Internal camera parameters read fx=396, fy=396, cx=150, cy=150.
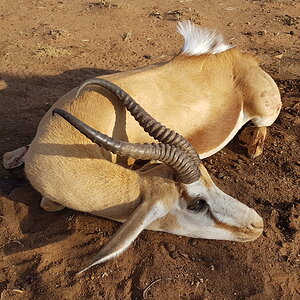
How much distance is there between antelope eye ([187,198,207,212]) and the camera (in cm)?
382

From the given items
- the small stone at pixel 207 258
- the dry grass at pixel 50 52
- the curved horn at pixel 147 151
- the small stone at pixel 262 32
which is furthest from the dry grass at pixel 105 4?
the small stone at pixel 207 258

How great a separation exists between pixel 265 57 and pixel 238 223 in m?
5.60

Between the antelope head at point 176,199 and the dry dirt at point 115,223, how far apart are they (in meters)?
0.35

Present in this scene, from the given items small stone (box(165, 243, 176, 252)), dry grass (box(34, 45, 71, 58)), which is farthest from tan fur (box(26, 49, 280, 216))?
dry grass (box(34, 45, 71, 58))

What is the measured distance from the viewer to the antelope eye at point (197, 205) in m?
3.82

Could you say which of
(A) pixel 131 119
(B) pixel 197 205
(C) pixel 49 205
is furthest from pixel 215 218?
(C) pixel 49 205

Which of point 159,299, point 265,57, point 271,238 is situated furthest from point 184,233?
point 265,57

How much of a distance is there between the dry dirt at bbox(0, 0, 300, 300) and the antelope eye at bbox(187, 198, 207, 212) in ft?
1.97

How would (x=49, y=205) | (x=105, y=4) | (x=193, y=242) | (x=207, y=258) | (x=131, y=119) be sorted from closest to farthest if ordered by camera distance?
1. (x=207, y=258)
2. (x=193, y=242)
3. (x=131, y=119)
4. (x=49, y=205)
5. (x=105, y=4)

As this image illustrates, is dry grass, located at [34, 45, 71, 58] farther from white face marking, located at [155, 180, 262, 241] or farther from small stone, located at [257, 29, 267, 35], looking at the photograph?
white face marking, located at [155, 180, 262, 241]

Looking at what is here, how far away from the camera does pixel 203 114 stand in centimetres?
517

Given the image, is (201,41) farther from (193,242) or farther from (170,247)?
(170,247)

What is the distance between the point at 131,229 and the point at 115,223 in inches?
41.9

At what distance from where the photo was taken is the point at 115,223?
448cm
